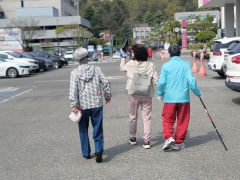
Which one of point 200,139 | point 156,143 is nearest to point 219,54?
point 200,139

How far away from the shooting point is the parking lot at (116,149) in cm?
481

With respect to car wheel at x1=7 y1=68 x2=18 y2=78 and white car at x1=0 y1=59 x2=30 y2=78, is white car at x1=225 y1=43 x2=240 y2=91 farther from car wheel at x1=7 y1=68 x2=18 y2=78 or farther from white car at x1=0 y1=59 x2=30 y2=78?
car wheel at x1=7 y1=68 x2=18 y2=78

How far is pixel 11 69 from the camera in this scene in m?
23.2

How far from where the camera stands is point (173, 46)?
582cm

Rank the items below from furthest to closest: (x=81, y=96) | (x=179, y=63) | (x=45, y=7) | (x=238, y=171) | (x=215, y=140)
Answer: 1. (x=45, y=7)
2. (x=215, y=140)
3. (x=179, y=63)
4. (x=81, y=96)
5. (x=238, y=171)

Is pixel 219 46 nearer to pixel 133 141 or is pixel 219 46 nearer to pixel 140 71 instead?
pixel 133 141

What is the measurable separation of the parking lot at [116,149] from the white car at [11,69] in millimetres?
13213

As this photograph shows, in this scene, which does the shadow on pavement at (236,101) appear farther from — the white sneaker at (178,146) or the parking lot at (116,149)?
the white sneaker at (178,146)

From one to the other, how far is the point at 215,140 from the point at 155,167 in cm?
176

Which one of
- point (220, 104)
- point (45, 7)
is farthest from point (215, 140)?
point (45, 7)

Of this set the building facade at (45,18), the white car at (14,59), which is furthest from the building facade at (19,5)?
the white car at (14,59)

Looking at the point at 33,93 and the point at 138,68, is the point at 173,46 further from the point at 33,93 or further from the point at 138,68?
the point at 33,93

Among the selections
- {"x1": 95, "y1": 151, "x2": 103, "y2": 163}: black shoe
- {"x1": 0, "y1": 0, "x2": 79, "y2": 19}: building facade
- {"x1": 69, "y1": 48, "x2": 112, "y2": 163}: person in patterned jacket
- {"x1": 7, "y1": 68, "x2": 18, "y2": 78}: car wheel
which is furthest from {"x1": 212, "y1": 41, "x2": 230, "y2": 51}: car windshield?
{"x1": 0, "y1": 0, "x2": 79, "y2": 19}: building facade

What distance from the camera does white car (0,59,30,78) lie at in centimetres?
2305
